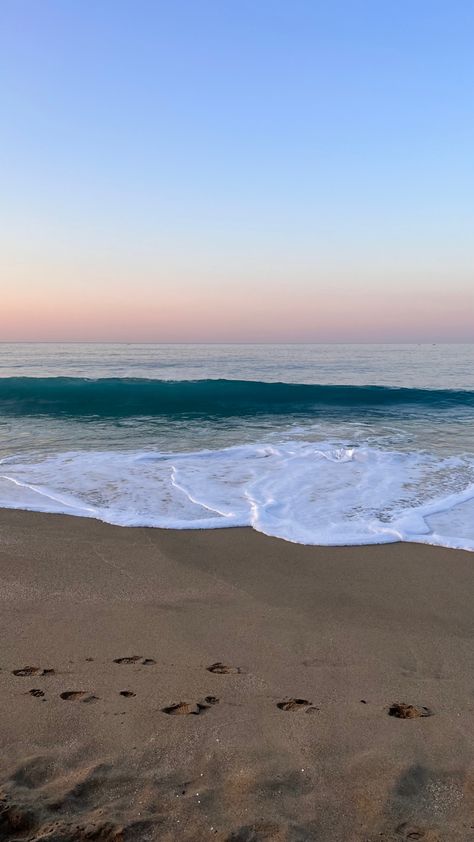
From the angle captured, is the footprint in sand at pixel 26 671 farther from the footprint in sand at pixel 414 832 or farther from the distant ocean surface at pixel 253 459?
the distant ocean surface at pixel 253 459

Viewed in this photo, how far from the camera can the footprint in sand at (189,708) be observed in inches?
101

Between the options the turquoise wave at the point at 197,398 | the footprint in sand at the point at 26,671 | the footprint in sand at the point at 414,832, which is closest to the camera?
the footprint in sand at the point at 414,832

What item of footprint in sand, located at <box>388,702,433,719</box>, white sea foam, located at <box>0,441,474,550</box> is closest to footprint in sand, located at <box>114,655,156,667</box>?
footprint in sand, located at <box>388,702,433,719</box>

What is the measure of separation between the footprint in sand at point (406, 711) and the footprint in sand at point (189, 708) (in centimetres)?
85

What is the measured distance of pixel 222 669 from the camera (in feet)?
9.76

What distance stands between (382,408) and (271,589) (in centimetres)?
1525

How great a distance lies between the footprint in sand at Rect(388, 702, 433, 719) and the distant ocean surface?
2550 millimetres

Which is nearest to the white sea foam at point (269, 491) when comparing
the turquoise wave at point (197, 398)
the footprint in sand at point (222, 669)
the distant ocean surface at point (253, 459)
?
the distant ocean surface at point (253, 459)

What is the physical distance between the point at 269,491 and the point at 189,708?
455 centimetres

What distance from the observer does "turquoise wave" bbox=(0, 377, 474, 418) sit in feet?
57.7

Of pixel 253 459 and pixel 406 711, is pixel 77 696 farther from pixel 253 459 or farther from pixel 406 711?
pixel 253 459

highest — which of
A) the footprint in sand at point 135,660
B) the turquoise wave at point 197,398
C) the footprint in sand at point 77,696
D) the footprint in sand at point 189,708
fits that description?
the turquoise wave at point 197,398

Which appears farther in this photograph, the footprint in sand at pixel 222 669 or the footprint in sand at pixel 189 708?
→ the footprint in sand at pixel 222 669

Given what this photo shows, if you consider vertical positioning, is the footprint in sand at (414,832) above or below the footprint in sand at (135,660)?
above
